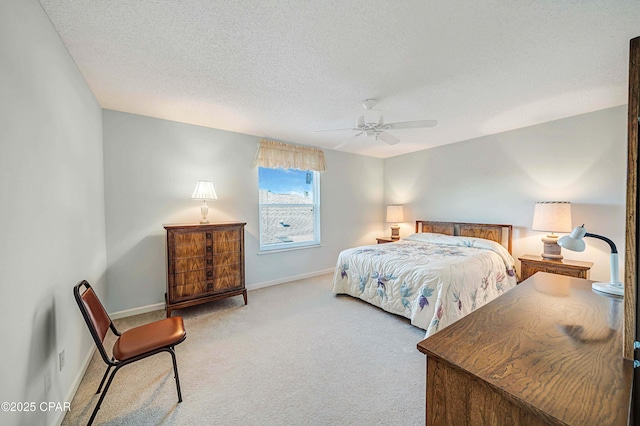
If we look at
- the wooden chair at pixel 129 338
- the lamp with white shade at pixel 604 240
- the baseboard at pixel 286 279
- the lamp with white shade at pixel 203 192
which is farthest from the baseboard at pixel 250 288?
the lamp with white shade at pixel 604 240

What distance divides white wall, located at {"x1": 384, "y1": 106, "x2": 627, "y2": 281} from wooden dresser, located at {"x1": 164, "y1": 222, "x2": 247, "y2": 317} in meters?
3.60

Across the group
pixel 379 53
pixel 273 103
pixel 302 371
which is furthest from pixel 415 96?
pixel 302 371

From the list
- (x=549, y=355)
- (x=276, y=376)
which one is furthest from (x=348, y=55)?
(x=276, y=376)

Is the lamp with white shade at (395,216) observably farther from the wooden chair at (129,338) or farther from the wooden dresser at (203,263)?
the wooden chair at (129,338)

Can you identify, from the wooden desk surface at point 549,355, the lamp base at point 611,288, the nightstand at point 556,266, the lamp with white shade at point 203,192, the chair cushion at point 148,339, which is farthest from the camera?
the lamp with white shade at point 203,192

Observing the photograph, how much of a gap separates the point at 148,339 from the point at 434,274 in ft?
8.28

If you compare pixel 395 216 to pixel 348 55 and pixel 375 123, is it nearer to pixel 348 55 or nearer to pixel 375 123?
pixel 375 123

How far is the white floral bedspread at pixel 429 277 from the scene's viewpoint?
8.23 ft

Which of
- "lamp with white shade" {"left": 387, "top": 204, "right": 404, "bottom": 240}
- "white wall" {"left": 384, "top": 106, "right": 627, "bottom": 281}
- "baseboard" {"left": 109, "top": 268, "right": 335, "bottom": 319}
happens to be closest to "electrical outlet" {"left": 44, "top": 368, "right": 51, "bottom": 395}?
"baseboard" {"left": 109, "top": 268, "right": 335, "bottom": 319}

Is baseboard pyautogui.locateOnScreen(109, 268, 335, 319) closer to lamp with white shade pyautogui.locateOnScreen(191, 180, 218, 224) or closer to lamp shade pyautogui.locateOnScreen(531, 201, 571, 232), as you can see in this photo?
lamp with white shade pyautogui.locateOnScreen(191, 180, 218, 224)

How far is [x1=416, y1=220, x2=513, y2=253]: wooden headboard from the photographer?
3844mm

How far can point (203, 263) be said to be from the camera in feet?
10.1

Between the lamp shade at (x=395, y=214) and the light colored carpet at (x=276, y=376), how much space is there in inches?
98.7

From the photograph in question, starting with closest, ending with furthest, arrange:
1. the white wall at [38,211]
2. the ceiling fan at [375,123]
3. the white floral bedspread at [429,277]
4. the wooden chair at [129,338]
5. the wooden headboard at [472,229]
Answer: the white wall at [38,211]
the wooden chair at [129,338]
the white floral bedspread at [429,277]
the ceiling fan at [375,123]
the wooden headboard at [472,229]
